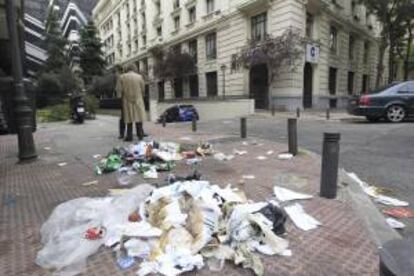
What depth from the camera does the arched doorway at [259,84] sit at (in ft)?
82.5

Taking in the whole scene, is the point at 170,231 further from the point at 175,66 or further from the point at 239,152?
the point at 175,66

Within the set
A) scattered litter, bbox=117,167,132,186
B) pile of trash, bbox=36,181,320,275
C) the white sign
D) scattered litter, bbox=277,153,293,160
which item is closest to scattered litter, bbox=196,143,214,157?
→ scattered litter, bbox=277,153,293,160

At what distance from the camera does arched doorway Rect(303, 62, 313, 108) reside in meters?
24.8

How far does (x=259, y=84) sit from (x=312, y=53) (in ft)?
13.5

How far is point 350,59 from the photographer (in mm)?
30016

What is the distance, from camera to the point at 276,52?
69.2 feet

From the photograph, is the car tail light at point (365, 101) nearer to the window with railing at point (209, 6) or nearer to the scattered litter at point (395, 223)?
the scattered litter at point (395, 223)

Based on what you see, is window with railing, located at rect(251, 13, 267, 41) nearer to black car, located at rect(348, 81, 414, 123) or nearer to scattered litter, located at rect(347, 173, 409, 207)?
black car, located at rect(348, 81, 414, 123)

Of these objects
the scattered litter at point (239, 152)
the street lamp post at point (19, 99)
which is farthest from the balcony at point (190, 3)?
the scattered litter at point (239, 152)

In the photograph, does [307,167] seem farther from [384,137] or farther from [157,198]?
[384,137]

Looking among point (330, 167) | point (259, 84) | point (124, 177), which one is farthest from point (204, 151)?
point (259, 84)

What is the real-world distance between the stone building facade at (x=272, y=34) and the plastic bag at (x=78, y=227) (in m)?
20.0

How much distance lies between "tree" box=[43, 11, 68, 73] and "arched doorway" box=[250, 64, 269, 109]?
21.6 metres

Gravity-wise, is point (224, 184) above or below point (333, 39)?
below
